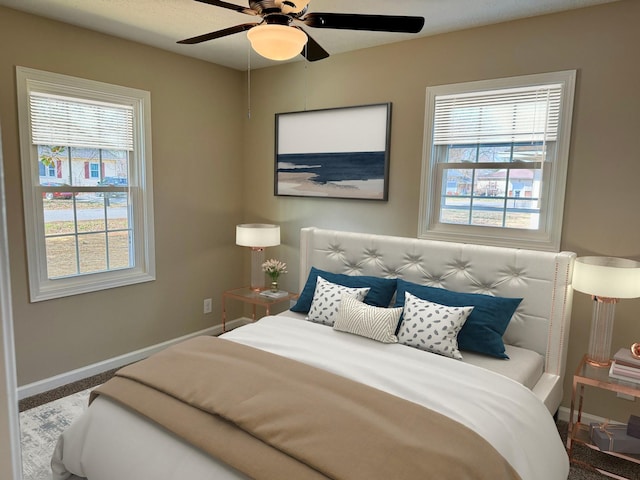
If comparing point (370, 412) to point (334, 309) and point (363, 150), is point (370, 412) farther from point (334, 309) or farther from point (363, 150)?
point (363, 150)

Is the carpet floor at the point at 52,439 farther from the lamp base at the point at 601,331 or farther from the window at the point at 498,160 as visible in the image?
the window at the point at 498,160

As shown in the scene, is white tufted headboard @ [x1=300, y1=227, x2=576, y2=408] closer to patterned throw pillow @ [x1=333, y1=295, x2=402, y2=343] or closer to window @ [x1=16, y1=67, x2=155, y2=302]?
patterned throw pillow @ [x1=333, y1=295, x2=402, y2=343]

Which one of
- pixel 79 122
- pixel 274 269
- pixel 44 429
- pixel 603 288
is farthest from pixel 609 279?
pixel 79 122

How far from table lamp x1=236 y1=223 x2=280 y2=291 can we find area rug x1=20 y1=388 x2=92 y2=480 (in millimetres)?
1590

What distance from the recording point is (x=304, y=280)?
3732 mm

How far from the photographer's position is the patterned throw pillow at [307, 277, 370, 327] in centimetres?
297

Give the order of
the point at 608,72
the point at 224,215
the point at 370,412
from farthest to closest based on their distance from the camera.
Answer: the point at 224,215
the point at 608,72
the point at 370,412

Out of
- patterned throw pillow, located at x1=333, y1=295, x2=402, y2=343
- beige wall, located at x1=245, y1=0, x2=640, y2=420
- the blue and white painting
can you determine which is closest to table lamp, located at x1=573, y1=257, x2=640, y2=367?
beige wall, located at x1=245, y1=0, x2=640, y2=420

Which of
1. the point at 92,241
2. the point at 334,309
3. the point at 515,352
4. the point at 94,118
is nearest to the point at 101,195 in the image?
the point at 92,241

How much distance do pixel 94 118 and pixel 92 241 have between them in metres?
0.94

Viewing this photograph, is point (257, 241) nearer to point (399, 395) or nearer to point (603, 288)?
point (399, 395)

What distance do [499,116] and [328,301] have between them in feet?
5.67

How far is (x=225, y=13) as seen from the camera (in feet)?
9.17

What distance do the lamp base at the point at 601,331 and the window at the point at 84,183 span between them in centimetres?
329
